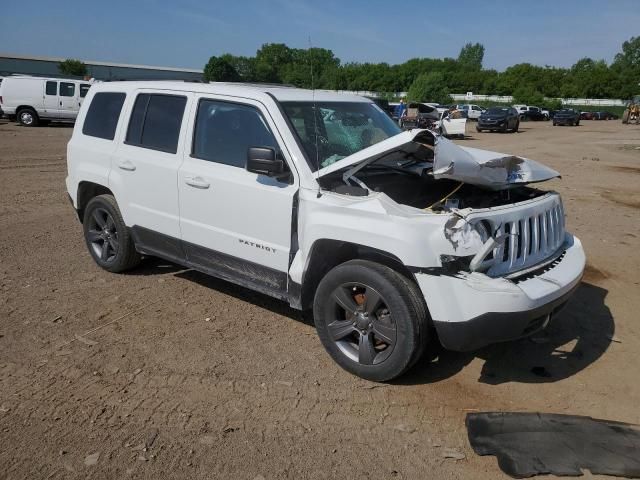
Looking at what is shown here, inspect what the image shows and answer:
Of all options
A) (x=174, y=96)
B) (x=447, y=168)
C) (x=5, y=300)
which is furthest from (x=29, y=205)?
(x=447, y=168)

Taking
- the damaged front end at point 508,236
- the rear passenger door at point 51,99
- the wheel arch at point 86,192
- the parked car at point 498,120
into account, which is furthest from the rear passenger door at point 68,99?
the parked car at point 498,120

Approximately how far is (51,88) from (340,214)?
22167 mm

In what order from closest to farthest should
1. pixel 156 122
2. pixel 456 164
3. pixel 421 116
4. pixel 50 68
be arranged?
pixel 456 164 < pixel 156 122 < pixel 421 116 < pixel 50 68

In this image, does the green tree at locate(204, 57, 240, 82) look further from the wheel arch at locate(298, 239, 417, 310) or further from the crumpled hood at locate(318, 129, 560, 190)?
the wheel arch at locate(298, 239, 417, 310)

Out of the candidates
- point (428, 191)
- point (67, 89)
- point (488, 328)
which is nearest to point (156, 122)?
point (428, 191)

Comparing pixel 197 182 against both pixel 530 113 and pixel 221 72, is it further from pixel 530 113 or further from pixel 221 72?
pixel 530 113

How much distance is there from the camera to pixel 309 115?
4.13m

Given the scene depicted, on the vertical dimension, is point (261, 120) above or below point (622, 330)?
above

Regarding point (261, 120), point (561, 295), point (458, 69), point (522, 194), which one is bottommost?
point (561, 295)

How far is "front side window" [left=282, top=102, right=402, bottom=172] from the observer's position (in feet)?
12.8

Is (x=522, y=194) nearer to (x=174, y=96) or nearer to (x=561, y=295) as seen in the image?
(x=561, y=295)

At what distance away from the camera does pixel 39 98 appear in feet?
71.0

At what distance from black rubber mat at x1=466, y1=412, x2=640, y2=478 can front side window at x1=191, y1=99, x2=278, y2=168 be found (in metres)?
2.40

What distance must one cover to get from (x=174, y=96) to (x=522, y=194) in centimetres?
307
